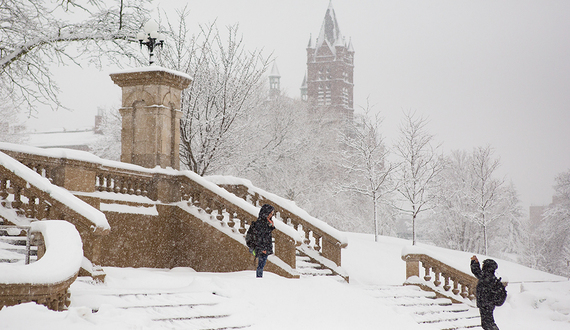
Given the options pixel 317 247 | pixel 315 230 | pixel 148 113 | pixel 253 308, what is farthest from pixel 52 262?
pixel 317 247

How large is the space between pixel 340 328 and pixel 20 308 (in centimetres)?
473

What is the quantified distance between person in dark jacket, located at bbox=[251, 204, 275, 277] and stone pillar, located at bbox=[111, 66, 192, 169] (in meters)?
3.88

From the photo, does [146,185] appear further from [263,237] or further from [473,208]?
[473,208]

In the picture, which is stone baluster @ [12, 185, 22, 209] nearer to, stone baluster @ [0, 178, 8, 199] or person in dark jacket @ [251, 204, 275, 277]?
stone baluster @ [0, 178, 8, 199]

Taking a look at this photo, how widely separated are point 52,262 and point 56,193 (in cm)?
267

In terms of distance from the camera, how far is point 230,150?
70.7 feet

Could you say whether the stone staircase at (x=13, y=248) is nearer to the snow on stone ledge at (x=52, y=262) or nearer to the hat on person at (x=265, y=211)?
the snow on stone ledge at (x=52, y=262)

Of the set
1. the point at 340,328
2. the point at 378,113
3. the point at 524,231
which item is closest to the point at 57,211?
the point at 340,328

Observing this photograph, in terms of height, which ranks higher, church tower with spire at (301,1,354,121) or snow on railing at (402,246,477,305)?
church tower with spire at (301,1,354,121)

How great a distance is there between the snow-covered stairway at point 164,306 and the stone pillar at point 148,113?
16.7 ft

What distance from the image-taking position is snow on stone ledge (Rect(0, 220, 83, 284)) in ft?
19.2

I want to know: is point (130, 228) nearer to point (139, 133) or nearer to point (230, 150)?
point (139, 133)

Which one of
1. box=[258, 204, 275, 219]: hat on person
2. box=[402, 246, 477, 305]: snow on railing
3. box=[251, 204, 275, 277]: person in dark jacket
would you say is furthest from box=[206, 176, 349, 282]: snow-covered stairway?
box=[258, 204, 275, 219]: hat on person

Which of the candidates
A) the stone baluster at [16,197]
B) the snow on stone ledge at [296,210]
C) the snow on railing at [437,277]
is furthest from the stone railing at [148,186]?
the snow on railing at [437,277]
